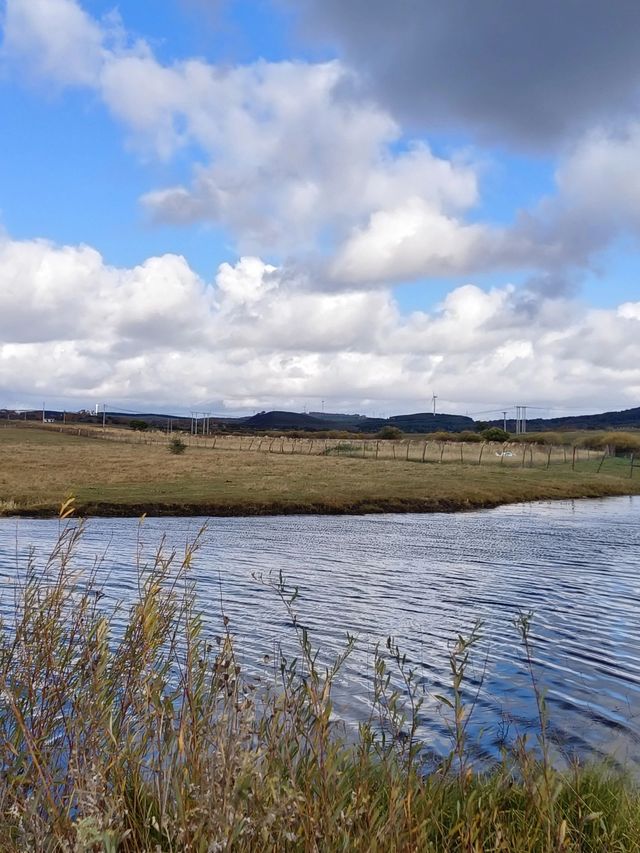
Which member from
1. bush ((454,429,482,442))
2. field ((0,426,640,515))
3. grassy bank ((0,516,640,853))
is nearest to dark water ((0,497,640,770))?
grassy bank ((0,516,640,853))

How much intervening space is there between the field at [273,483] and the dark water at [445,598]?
13.9 ft

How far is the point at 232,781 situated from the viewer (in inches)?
149

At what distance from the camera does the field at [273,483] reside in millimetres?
35188

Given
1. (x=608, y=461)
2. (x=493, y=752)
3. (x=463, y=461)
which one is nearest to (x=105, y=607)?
Answer: (x=493, y=752)

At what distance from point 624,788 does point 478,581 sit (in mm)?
12331

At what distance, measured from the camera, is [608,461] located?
75.9m

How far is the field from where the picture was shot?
115 ft

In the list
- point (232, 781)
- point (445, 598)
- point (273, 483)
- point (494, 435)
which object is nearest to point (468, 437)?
point (494, 435)

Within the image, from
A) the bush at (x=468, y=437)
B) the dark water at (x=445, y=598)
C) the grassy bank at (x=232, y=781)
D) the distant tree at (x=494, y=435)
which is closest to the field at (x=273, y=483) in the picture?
the dark water at (x=445, y=598)

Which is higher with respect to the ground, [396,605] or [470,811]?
[470,811]

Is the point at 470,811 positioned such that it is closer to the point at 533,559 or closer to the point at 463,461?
the point at 533,559

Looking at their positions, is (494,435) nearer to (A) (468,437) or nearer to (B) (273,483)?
(A) (468,437)

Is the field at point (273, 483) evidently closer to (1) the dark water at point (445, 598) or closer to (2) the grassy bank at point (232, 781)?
(1) the dark water at point (445, 598)

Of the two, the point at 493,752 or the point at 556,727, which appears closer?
the point at 493,752
